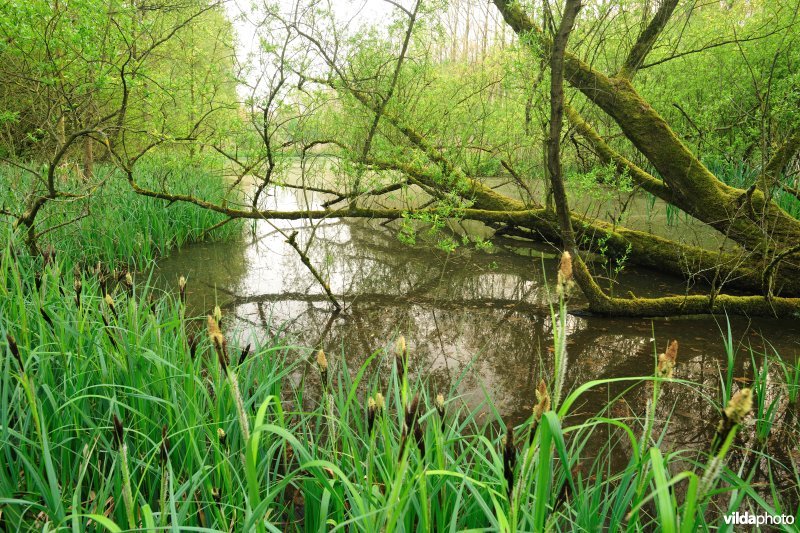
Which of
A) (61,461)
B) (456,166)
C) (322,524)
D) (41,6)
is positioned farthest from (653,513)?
(41,6)

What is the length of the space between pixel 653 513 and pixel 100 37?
5.76m

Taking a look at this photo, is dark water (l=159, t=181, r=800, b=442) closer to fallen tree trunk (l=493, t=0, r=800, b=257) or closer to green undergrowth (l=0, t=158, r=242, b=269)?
green undergrowth (l=0, t=158, r=242, b=269)

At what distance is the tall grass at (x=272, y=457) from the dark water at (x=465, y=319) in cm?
48

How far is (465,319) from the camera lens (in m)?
4.89

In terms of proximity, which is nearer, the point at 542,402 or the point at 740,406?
the point at 740,406

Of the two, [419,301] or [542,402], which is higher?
[542,402]

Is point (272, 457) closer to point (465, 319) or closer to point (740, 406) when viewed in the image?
point (740, 406)

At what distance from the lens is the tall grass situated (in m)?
1.10

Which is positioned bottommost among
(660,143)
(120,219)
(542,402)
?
(542,402)

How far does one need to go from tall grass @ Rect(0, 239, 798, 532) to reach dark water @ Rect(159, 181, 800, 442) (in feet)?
1.58

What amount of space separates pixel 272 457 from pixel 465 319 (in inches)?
115

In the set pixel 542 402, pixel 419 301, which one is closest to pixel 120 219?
pixel 419 301

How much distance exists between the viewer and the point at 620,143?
782 centimetres

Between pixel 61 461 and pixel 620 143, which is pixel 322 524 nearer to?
pixel 61 461
